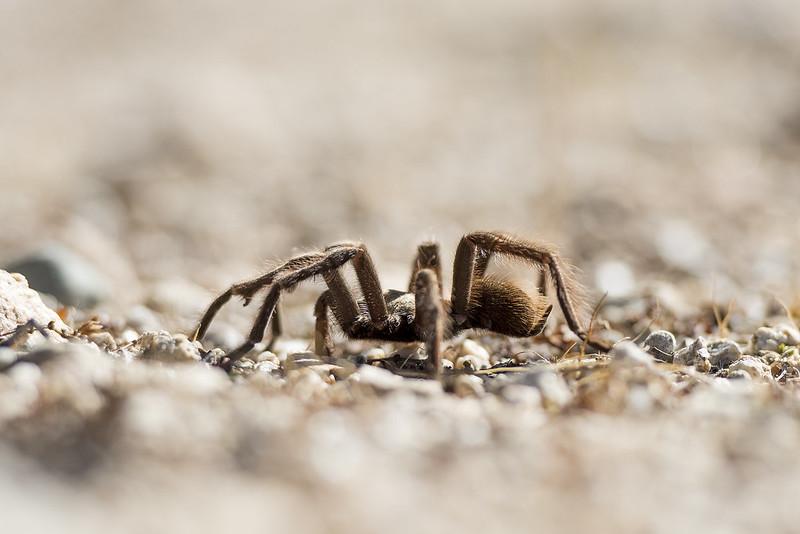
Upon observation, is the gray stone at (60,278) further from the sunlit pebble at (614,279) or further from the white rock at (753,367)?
the white rock at (753,367)

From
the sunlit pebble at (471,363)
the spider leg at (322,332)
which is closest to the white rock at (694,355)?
the sunlit pebble at (471,363)

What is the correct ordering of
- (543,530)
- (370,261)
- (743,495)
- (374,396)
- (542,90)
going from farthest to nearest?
1. (542,90)
2. (370,261)
3. (374,396)
4. (743,495)
5. (543,530)

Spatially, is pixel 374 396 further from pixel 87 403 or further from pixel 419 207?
pixel 419 207

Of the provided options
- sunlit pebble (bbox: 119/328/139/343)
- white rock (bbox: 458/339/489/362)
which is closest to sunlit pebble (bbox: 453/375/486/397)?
white rock (bbox: 458/339/489/362)

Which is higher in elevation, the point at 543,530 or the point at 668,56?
the point at 668,56

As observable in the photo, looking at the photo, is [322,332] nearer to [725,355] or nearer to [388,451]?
[725,355]

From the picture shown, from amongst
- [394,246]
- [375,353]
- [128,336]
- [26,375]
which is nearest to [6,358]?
[26,375]

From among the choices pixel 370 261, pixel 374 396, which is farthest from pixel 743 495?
pixel 370 261
